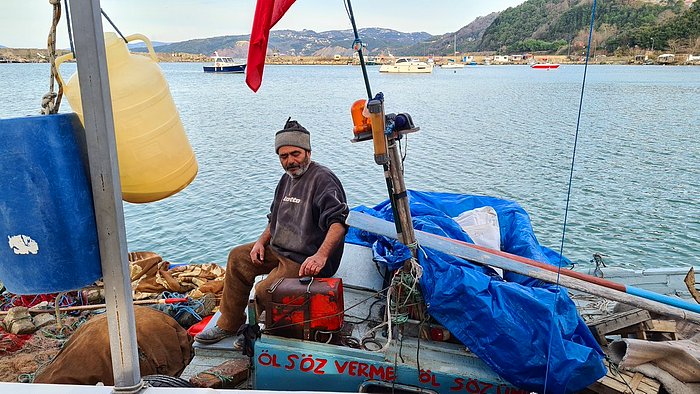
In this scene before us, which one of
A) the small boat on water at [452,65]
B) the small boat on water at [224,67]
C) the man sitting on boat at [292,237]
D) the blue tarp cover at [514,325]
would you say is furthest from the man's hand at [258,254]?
the small boat on water at [452,65]

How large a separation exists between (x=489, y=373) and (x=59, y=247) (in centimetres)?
266

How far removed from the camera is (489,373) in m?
3.50

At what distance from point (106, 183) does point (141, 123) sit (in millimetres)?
599

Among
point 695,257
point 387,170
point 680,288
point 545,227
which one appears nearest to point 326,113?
point 545,227

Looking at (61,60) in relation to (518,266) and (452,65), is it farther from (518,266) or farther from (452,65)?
(452,65)

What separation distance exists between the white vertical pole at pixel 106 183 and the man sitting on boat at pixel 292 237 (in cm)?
171

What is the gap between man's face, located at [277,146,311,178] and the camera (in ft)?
13.3

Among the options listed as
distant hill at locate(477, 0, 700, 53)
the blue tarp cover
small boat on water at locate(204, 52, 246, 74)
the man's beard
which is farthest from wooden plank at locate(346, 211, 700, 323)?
small boat on water at locate(204, 52, 246, 74)

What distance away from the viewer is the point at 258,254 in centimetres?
425

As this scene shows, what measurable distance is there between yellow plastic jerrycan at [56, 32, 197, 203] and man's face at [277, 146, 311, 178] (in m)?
1.40

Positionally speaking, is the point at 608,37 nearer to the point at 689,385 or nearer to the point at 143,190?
the point at 689,385

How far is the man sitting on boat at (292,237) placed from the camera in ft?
12.7

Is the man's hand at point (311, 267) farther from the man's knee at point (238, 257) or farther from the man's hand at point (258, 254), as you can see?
the man's knee at point (238, 257)

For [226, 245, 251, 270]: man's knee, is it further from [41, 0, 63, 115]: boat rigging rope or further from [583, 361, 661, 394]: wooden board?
[583, 361, 661, 394]: wooden board
